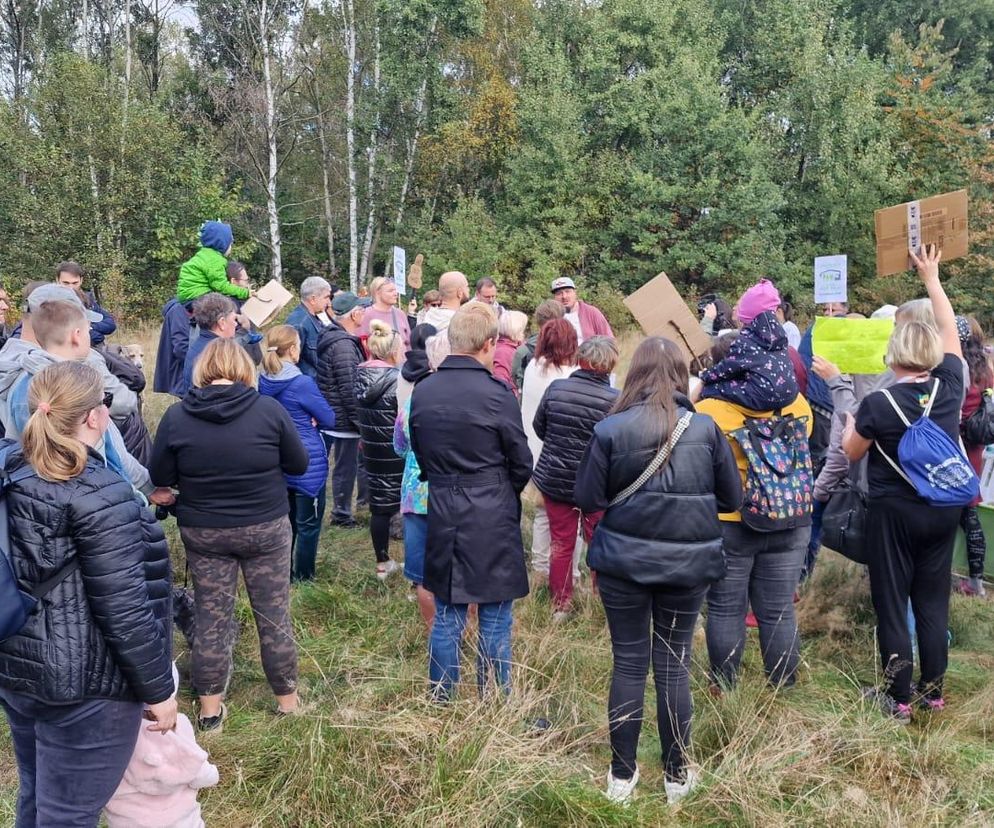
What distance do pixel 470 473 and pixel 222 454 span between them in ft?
3.49

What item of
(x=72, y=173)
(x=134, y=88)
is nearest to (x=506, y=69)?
(x=134, y=88)

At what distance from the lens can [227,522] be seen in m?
3.39

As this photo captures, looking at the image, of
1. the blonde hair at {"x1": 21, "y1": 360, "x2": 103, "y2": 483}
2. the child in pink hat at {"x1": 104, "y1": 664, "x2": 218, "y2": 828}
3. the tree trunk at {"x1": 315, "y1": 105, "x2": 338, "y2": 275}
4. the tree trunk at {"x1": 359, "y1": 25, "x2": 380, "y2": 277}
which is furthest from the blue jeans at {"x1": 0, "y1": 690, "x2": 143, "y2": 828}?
the tree trunk at {"x1": 315, "y1": 105, "x2": 338, "y2": 275}

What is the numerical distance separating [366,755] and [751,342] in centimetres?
243

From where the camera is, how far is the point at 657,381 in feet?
9.88

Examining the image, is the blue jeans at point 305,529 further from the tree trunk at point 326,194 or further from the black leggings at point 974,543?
the tree trunk at point 326,194

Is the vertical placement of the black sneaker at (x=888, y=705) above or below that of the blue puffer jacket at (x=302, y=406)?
below

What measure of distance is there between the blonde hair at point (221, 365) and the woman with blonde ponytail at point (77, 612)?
0.96m

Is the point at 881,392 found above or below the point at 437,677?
above

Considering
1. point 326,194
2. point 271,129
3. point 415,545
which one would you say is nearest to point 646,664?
point 415,545

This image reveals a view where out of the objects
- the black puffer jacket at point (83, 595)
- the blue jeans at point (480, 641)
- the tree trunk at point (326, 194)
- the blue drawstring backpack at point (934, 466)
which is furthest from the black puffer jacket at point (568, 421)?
the tree trunk at point (326, 194)

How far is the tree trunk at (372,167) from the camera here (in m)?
21.9

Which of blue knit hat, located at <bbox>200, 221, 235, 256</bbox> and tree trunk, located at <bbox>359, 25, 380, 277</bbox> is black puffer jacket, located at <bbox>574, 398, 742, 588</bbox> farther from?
tree trunk, located at <bbox>359, 25, 380, 277</bbox>

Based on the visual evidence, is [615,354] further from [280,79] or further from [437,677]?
[280,79]
